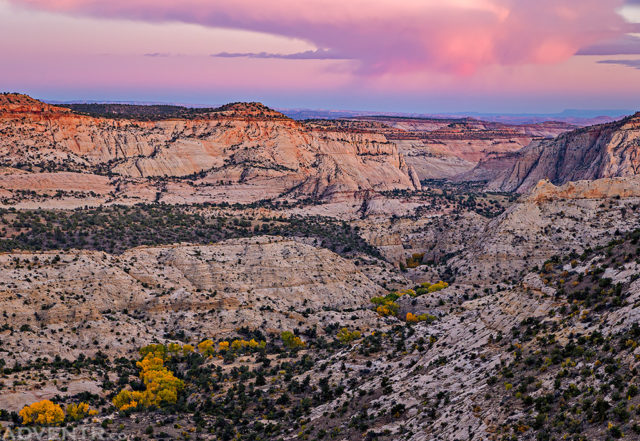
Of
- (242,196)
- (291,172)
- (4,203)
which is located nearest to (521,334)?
(4,203)

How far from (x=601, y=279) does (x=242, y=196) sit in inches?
3586

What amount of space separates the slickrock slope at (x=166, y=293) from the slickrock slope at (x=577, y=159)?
79.1 metres

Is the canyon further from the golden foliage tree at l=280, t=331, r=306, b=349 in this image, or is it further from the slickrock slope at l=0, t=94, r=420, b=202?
the slickrock slope at l=0, t=94, r=420, b=202

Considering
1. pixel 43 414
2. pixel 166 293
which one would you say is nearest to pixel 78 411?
pixel 43 414

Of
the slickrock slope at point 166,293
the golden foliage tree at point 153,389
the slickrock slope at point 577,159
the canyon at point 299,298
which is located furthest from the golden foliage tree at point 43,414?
the slickrock slope at point 577,159

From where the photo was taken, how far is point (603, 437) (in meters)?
21.0

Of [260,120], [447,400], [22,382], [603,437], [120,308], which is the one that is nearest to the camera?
[603,437]

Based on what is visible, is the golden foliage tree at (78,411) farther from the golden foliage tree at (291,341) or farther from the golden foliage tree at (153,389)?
the golden foliage tree at (291,341)

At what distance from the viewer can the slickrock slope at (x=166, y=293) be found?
49625 mm

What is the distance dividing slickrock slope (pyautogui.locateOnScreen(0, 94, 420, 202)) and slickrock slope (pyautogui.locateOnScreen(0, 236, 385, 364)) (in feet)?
170

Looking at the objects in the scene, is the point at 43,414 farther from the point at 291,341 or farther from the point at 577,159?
the point at 577,159

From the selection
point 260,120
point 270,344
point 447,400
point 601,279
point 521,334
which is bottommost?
point 270,344

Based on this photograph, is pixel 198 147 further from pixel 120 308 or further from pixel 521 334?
pixel 521 334

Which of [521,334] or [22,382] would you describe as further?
[22,382]
